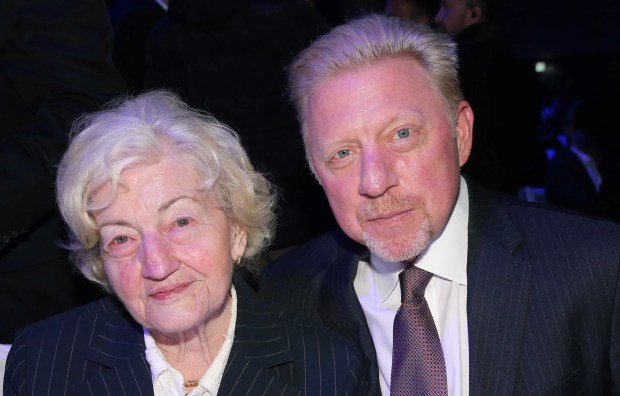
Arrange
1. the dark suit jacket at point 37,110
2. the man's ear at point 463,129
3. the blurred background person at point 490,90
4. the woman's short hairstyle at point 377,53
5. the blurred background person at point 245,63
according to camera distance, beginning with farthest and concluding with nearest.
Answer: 1. the blurred background person at point 490,90
2. the blurred background person at point 245,63
3. the man's ear at point 463,129
4. the woman's short hairstyle at point 377,53
5. the dark suit jacket at point 37,110

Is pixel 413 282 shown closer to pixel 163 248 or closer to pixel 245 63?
pixel 163 248

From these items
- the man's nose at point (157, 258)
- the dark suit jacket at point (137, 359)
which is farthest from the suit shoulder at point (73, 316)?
the man's nose at point (157, 258)

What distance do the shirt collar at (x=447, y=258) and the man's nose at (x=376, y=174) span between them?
0.28m

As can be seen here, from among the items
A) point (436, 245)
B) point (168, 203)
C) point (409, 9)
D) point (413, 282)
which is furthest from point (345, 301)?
point (409, 9)

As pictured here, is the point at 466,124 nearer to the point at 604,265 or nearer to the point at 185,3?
the point at 604,265

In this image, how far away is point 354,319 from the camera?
2.59 meters

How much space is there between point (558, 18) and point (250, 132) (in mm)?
4128

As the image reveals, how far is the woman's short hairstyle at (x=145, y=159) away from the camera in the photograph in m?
2.29

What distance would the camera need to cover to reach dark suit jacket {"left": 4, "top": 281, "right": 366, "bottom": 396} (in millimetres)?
2344

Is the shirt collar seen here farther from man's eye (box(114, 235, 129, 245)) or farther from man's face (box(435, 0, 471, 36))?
man's face (box(435, 0, 471, 36))

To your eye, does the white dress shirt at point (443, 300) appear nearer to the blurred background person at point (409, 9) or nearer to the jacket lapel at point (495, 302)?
the jacket lapel at point (495, 302)

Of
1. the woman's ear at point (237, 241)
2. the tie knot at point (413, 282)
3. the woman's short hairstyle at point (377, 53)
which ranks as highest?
the woman's short hairstyle at point (377, 53)

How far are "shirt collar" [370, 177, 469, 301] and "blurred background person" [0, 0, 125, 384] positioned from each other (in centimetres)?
106

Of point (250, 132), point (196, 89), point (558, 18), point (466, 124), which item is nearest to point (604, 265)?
point (466, 124)
